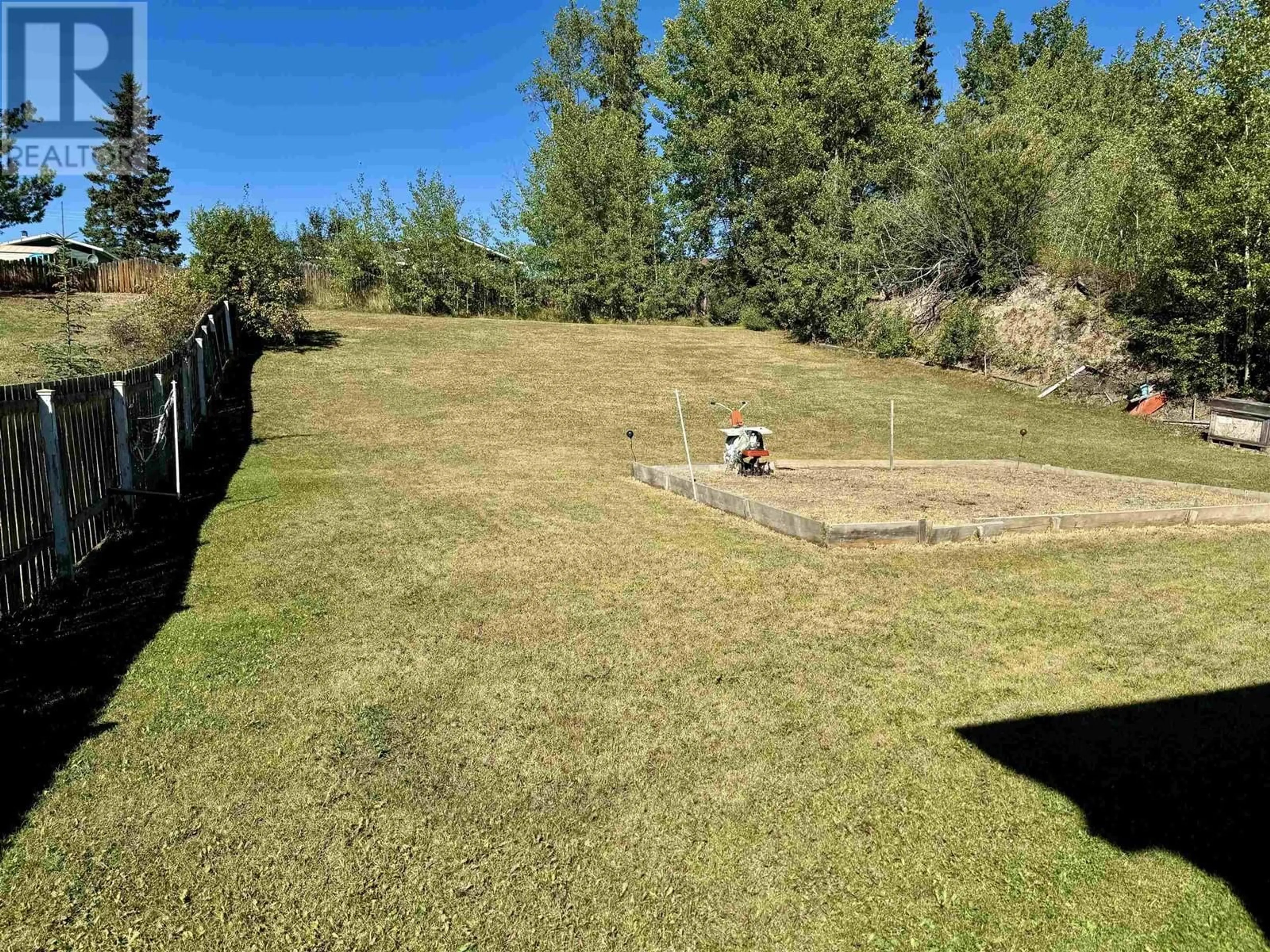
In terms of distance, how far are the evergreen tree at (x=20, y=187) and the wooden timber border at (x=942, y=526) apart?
51.9 meters

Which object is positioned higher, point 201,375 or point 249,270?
point 249,270

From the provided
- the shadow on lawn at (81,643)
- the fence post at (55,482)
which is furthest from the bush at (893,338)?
the fence post at (55,482)

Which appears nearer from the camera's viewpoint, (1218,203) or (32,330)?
(1218,203)

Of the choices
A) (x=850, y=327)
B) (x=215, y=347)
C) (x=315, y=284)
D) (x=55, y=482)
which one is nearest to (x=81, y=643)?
(x=55, y=482)

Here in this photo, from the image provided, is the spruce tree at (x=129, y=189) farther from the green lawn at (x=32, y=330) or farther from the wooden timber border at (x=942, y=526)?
the wooden timber border at (x=942, y=526)

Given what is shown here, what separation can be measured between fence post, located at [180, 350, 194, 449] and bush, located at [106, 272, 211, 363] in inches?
178

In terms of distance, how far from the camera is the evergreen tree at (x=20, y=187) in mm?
42594

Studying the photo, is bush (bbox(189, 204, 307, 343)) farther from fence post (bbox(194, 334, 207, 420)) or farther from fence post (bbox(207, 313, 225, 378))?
fence post (bbox(194, 334, 207, 420))

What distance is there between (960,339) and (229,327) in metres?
23.4

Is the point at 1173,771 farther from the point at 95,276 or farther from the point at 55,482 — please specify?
the point at 95,276

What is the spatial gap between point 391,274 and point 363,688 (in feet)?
111

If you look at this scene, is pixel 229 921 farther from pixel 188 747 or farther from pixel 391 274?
pixel 391 274

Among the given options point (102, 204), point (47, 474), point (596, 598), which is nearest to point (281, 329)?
point (47, 474)

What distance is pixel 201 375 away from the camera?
513 inches
